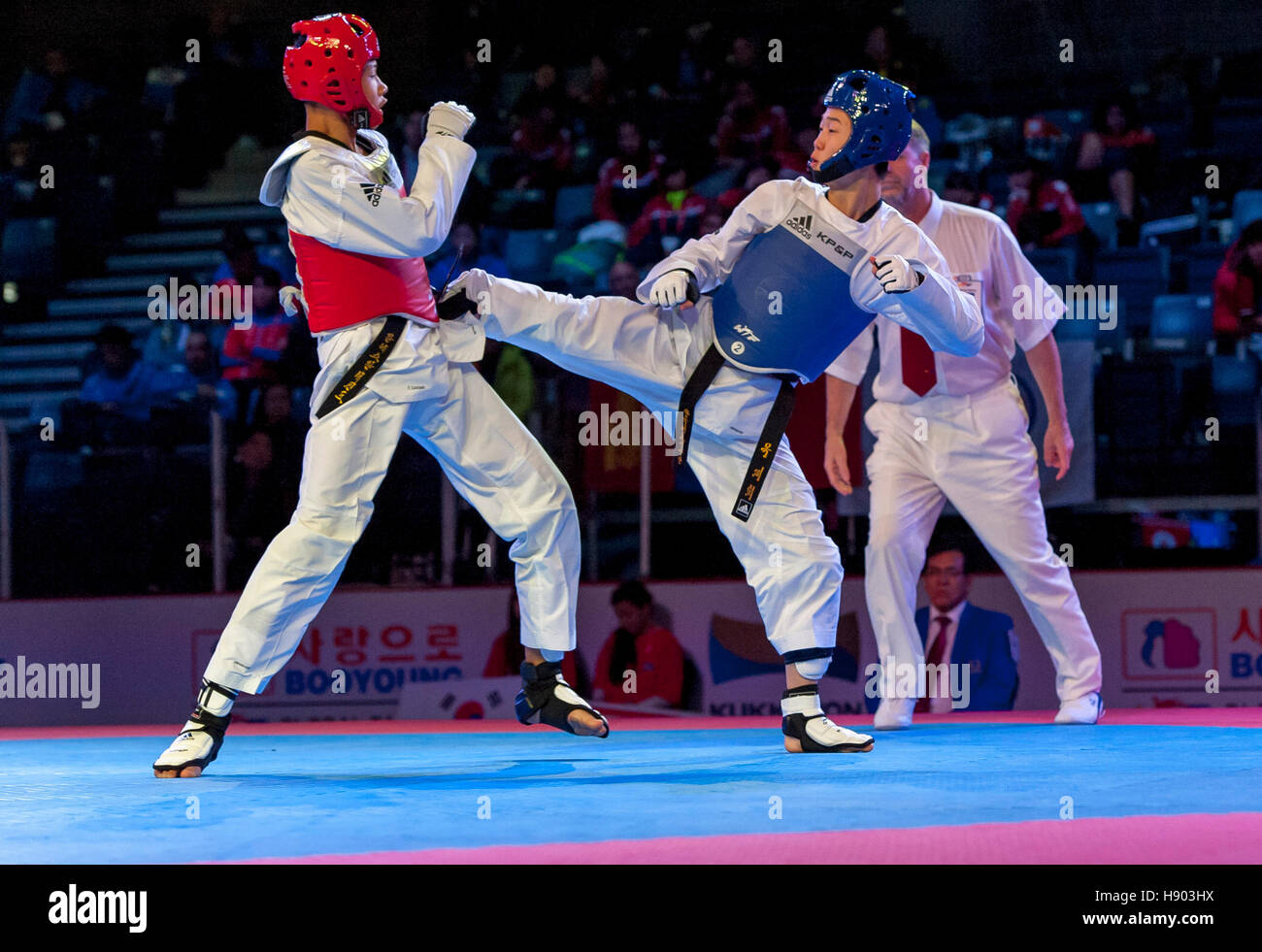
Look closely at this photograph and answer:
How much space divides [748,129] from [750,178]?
1378 mm

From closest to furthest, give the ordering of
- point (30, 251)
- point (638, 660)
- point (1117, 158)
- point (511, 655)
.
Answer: point (638, 660) < point (511, 655) < point (1117, 158) < point (30, 251)

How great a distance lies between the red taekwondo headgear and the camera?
3.73 m

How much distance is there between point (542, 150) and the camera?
10727mm

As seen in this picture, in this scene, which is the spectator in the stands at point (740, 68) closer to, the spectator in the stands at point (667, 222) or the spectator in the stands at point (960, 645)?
the spectator in the stands at point (667, 222)

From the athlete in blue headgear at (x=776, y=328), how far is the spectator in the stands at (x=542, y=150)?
6.51 metres

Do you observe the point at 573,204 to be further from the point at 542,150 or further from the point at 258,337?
the point at 258,337

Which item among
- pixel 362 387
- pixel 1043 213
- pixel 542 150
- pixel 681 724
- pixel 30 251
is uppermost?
pixel 542 150

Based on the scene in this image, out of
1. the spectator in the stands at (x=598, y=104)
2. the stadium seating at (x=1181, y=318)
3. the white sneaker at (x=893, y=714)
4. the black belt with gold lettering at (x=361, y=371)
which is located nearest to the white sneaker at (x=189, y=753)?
the black belt with gold lettering at (x=361, y=371)

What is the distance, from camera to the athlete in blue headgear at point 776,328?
3.80 m

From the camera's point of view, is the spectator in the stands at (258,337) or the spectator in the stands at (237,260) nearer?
the spectator in the stands at (258,337)

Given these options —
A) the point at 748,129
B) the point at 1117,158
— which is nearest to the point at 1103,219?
the point at 1117,158

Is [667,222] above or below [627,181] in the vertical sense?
below

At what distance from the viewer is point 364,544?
705 centimetres
